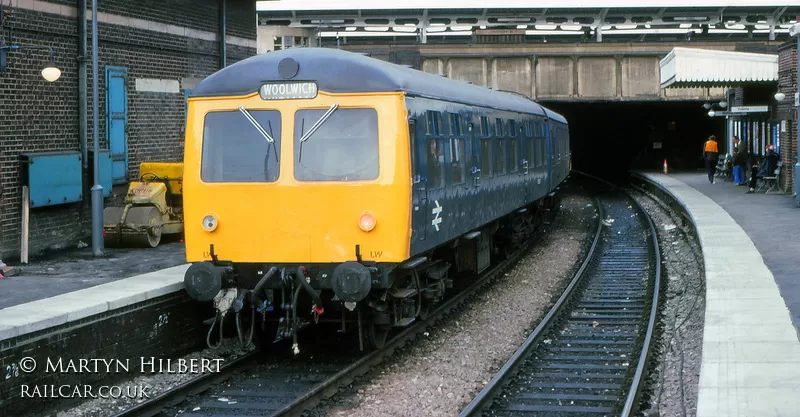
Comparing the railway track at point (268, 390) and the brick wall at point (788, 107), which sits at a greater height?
the brick wall at point (788, 107)

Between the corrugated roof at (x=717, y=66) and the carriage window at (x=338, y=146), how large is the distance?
57.1 ft

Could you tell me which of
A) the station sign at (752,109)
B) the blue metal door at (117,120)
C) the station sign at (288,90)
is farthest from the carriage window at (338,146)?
the station sign at (752,109)

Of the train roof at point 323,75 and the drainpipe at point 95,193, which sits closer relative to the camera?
the train roof at point 323,75

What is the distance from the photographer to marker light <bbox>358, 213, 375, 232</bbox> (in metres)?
9.37

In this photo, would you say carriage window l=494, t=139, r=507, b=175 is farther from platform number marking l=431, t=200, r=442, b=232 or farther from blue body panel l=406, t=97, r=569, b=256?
platform number marking l=431, t=200, r=442, b=232

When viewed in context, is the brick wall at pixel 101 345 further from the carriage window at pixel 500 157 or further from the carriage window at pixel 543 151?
the carriage window at pixel 543 151

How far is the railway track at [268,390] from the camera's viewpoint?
8.36m

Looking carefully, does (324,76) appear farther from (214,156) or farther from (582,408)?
(582,408)

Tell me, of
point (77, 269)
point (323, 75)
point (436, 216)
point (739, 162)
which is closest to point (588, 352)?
point (436, 216)

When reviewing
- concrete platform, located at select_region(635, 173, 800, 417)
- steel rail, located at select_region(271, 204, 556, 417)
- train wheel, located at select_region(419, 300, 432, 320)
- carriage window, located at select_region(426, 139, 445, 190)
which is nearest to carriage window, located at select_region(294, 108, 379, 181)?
carriage window, located at select_region(426, 139, 445, 190)

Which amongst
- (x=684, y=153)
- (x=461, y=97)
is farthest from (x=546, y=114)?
(x=684, y=153)

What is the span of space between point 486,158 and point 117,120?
638cm

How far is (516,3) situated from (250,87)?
99.7 feet

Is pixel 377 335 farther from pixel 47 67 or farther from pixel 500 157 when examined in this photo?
pixel 47 67
